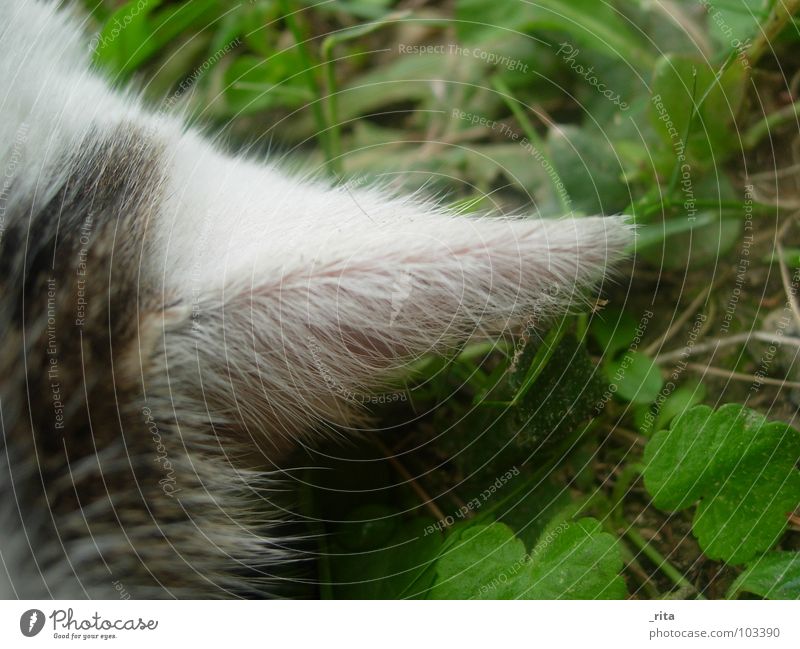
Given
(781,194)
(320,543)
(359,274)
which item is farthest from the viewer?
(781,194)

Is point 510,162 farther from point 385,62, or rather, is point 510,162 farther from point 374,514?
point 374,514

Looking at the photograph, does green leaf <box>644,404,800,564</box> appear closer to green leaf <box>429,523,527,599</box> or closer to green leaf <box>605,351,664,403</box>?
green leaf <box>605,351,664,403</box>

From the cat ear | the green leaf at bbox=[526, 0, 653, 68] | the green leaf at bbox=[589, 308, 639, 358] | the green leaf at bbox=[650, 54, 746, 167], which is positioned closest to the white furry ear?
the cat ear

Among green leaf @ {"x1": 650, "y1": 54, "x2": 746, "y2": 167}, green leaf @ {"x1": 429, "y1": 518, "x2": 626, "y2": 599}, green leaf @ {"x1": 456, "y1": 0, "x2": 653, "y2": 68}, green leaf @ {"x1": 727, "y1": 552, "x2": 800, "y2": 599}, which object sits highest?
green leaf @ {"x1": 456, "y1": 0, "x2": 653, "y2": 68}

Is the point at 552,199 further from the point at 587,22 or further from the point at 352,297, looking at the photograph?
the point at 352,297

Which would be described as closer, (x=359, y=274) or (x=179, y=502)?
(x=359, y=274)
